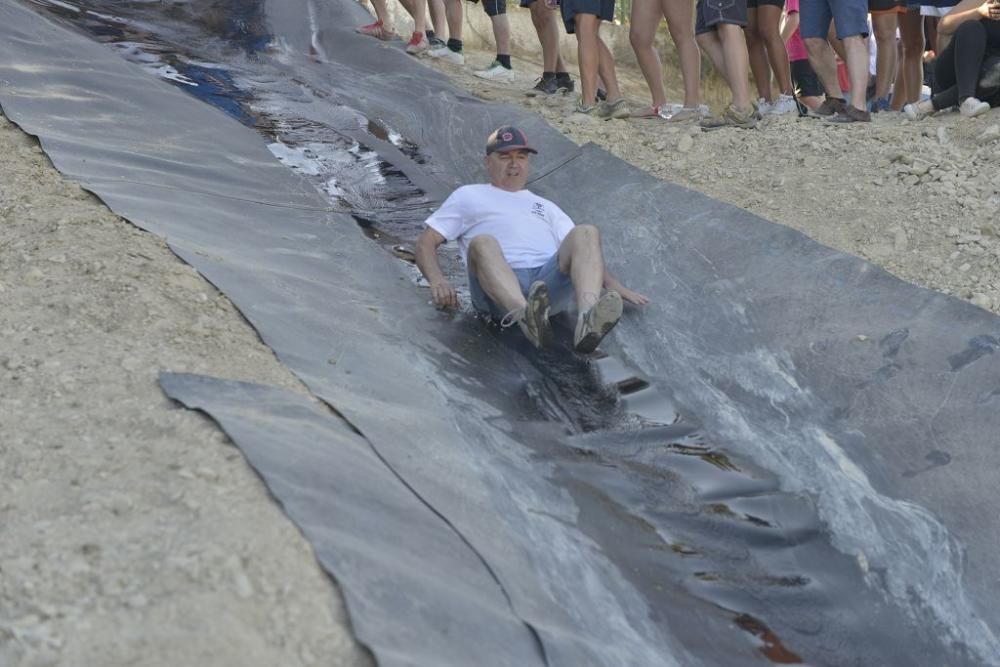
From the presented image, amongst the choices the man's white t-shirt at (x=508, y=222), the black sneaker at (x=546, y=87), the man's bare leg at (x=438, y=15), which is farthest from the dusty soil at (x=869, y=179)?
the man's bare leg at (x=438, y=15)

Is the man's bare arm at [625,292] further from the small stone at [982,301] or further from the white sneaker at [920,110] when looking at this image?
the white sneaker at [920,110]

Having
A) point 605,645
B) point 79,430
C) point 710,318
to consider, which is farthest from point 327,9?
point 605,645

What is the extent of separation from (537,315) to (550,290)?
462 mm

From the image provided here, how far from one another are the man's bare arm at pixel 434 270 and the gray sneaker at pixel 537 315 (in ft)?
1.68

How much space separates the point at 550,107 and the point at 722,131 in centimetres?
153

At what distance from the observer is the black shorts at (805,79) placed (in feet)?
27.0

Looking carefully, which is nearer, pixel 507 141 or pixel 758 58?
pixel 507 141

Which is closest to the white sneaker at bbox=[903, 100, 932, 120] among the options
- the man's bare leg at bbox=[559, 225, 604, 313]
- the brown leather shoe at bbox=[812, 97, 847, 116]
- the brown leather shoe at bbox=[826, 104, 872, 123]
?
the brown leather shoe at bbox=[826, 104, 872, 123]

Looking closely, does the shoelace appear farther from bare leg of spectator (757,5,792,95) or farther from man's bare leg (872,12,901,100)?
man's bare leg (872,12,901,100)

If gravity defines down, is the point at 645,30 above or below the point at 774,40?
above

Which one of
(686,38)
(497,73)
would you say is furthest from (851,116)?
(497,73)

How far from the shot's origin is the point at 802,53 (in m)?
8.27

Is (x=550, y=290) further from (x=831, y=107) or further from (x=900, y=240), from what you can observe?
(x=831, y=107)

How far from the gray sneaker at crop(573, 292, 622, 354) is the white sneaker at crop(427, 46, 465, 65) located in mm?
4995
